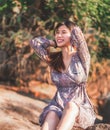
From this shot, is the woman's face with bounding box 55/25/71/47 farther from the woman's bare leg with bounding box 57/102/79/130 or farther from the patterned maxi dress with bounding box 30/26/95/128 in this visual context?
the woman's bare leg with bounding box 57/102/79/130

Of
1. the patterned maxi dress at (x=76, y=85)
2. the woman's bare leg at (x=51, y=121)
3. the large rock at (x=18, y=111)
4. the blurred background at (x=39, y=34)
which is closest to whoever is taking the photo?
the woman's bare leg at (x=51, y=121)

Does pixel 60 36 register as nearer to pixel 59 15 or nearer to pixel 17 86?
pixel 59 15

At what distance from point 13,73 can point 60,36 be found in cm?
583

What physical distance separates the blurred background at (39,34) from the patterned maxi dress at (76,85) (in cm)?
321

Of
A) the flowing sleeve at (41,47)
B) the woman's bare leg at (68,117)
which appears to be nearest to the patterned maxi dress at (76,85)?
the woman's bare leg at (68,117)

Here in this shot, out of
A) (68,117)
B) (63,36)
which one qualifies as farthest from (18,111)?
(68,117)

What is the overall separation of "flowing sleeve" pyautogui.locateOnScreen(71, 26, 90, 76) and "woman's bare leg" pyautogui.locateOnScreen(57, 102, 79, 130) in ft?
1.40

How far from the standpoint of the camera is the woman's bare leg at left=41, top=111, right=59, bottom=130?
480 cm

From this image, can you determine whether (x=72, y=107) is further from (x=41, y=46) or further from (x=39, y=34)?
(x=39, y=34)

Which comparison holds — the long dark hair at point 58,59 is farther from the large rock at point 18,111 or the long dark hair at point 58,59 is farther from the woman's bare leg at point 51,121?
the large rock at point 18,111

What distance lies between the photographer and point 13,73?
35.7 ft

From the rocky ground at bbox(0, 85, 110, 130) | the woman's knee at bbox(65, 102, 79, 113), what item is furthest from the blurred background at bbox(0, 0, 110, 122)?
the woman's knee at bbox(65, 102, 79, 113)

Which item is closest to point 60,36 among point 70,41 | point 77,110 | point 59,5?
point 70,41

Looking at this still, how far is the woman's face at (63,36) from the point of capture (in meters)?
5.12
